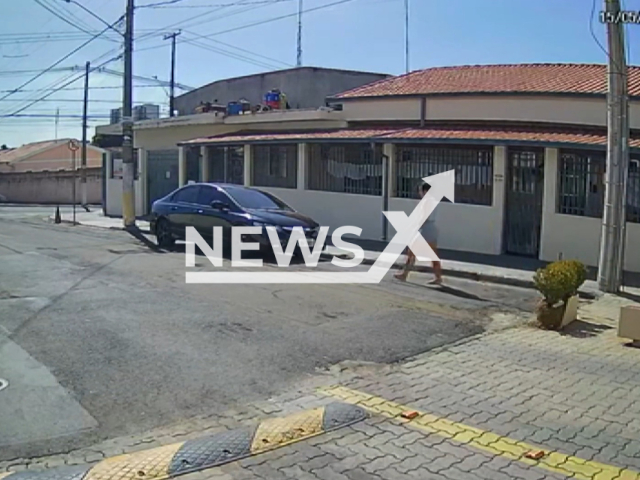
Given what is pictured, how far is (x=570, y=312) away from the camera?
8289 millimetres

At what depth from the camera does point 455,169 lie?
1522 centimetres

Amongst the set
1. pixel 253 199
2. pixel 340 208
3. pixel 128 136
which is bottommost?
pixel 340 208

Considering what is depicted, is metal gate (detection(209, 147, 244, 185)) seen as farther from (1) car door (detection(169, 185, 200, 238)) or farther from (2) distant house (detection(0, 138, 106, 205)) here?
(2) distant house (detection(0, 138, 106, 205))

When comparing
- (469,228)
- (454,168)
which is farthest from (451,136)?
(469,228)

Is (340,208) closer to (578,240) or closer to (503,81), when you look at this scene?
(503,81)

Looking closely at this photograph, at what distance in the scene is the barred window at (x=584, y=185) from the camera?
12.5m

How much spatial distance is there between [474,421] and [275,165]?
1591cm

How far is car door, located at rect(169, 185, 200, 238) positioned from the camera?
15.2 m

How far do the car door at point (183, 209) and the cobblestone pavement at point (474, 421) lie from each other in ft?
30.8

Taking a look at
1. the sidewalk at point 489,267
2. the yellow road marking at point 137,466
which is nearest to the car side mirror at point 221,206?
the sidewalk at point 489,267

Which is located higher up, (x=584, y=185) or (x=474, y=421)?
(x=584, y=185)

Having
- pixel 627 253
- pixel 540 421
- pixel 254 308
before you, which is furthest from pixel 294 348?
pixel 627 253

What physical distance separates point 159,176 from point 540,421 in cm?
2372

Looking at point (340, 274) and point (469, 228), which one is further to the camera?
point (469, 228)
